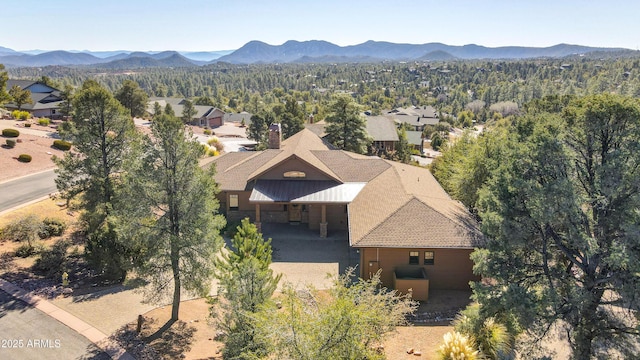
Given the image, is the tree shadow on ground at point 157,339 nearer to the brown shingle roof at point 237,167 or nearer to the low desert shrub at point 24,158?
the brown shingle roof at point 237,167

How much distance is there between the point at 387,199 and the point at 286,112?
3955 centimetres

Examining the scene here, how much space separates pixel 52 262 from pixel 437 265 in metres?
23.7

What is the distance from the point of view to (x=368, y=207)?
28859 mm

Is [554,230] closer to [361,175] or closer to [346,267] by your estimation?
[346,267]

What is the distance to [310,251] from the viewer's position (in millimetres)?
29766

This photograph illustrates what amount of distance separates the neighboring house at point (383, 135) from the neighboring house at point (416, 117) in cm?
5234

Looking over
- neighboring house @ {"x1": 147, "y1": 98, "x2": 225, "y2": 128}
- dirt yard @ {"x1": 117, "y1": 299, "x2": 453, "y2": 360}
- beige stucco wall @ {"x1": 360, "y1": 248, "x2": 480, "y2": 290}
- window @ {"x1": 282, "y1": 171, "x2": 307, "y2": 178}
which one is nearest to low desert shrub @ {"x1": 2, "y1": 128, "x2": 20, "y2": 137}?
window @ {"x1": 282, "y1": 171, "x2": 307, "y2": 178}

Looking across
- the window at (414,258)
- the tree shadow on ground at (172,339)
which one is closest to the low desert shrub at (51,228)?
the tree shadow on ground at (172,339)

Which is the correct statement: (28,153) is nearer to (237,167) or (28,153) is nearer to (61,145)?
(61,145)

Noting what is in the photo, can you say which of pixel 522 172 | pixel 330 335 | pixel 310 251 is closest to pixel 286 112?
pixel 310 251

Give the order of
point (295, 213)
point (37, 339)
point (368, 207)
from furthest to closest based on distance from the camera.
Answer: point (295, 213) → point (368, 207) → point (37, 339)

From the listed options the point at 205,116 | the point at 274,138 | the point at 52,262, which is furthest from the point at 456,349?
the point at 205,116

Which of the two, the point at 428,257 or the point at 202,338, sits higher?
the point at 428,257

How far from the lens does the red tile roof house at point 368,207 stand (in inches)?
953
